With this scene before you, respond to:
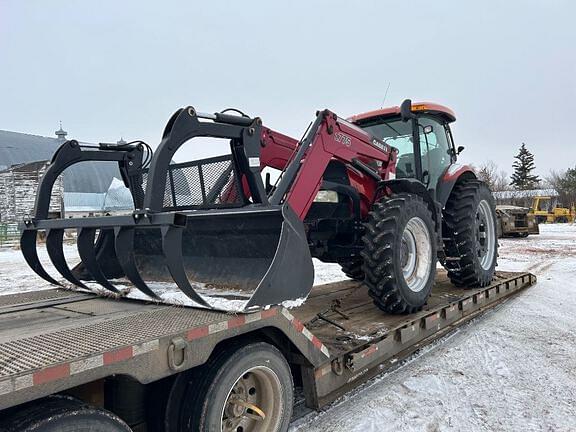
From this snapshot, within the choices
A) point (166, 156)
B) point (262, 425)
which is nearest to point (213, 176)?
point (166, 156)

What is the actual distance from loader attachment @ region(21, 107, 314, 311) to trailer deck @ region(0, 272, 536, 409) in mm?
191

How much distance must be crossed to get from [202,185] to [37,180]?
26815mm

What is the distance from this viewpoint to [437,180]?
6.19 metres

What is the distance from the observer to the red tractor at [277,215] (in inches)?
115

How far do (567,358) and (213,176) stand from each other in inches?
145

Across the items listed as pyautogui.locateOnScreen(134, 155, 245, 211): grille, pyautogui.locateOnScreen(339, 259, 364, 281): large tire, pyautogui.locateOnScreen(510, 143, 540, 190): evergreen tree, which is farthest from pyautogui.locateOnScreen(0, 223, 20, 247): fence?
pyautogui.locateOnScreen(510, 143, 540, 190): evergreen tree

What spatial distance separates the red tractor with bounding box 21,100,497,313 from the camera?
2922 mm

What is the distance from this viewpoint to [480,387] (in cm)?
366

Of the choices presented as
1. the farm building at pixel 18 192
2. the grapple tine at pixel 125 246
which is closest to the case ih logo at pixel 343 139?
the grapple tine at pixel 125 246

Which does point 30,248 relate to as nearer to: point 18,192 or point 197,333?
point 197,333

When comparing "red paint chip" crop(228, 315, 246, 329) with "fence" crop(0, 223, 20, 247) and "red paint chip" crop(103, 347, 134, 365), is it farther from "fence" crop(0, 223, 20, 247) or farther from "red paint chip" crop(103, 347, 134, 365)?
"fence" crop(0, 223, 20, 247)

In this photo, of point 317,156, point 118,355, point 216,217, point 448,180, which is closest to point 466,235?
point 448,180

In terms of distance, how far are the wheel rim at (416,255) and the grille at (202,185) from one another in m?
1.90

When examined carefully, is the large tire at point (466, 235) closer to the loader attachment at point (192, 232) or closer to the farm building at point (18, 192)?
the loader attachment at point (192, 232)
